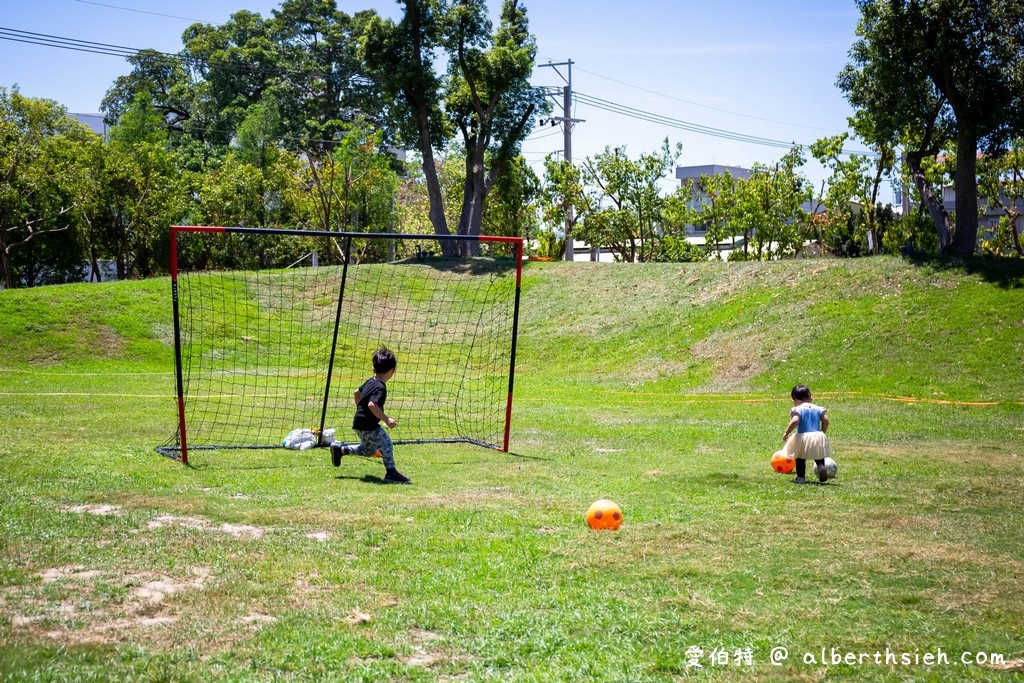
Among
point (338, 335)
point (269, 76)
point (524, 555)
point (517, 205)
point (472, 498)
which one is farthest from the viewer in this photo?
point (269, 76)

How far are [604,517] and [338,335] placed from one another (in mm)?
23980

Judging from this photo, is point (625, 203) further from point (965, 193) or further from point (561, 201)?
point (965, 193)

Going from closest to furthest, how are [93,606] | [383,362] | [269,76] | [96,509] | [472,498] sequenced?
[93,606] → [96,509] → [472,498] → [383,362] → [269,76]

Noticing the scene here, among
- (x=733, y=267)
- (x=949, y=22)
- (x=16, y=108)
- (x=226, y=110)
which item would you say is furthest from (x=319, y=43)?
(x=949, y=22)

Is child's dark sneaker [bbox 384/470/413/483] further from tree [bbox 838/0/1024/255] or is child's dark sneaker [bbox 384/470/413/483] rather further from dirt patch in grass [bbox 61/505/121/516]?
tree [bbox 838/0/1024/255]

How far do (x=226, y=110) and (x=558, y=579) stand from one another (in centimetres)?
6107

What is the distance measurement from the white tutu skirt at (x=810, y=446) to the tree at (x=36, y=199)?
1377 inches

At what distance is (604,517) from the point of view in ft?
26.1

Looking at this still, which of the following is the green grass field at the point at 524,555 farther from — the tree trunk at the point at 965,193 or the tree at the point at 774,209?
the tree at the point at 774,209

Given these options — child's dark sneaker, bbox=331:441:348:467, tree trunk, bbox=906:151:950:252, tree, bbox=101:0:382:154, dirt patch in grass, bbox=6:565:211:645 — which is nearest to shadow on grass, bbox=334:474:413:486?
child's dark sneaker, bbox=331:441:348:467

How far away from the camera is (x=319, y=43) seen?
6725 centimetres

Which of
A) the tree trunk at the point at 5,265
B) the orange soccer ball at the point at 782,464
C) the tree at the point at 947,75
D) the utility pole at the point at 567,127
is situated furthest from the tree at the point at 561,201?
the orange soccer ball at the point at 782,464

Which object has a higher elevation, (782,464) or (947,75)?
(947,75)

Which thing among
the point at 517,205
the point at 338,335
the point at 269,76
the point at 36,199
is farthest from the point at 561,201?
the point at 269,76
